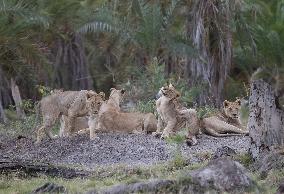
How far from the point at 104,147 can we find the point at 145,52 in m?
10.8

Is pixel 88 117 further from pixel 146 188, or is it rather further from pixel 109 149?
pixel 146 188

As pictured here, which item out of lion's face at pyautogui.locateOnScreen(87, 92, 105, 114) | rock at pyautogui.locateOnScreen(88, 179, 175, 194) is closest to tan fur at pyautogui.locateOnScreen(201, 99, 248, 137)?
lion's face at pyautogui.locateOnScreen(87, 92, 105, 114)

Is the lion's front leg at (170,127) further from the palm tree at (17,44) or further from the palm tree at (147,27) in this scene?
the palm tree at (147,27)

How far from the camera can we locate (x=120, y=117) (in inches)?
564

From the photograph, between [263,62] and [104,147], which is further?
[263,62]

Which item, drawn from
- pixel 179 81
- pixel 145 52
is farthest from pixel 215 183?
pixel 145 52

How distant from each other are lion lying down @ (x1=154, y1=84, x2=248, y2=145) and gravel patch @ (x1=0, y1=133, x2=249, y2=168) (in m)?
0.21

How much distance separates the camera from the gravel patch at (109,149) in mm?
11773

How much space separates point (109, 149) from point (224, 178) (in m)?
4.32

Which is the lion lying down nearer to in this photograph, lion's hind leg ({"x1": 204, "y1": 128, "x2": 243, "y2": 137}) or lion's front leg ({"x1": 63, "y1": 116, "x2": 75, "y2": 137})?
lion's hind leg ({"x1": 204, "y1": 128, "x2": 243, "y2": 137})

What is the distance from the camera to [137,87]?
1962 cm

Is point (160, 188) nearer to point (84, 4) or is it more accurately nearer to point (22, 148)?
point (22, 148)

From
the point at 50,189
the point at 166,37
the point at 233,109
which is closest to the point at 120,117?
the point at 233,109

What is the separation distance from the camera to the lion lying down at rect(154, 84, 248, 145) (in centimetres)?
1331
